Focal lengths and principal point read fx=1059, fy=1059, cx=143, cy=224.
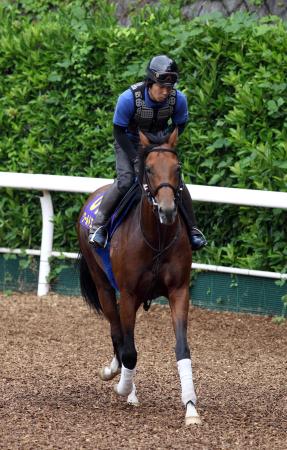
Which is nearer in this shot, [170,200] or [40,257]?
[170,200]

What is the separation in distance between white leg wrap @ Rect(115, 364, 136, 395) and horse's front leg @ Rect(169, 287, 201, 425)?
0.60 meters

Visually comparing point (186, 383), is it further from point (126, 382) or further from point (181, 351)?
point (126, 382)

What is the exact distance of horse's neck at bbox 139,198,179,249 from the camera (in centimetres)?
732

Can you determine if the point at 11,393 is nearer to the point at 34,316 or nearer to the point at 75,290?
the point at 34,316

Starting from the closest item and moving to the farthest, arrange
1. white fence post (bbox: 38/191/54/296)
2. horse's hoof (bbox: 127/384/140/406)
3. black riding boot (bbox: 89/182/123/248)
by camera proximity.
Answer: horse's hoof (bbox: 127/384/140/406) → black riding boot (bbox: 89/182/123/248) → white fence post (bbox: 38/191/54/296)

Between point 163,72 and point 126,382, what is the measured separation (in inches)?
87.2

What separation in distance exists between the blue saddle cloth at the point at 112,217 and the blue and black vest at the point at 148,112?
1.47ft

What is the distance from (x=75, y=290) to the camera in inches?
467

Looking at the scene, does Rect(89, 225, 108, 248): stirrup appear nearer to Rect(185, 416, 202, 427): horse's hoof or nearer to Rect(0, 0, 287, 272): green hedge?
Rect(185, 416, 202, 427): horse's hoof

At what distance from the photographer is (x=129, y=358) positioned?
7.48m

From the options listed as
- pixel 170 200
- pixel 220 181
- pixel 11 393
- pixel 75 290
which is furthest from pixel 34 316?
pixel 170 200

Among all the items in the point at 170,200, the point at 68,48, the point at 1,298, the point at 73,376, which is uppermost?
the point at 170,200

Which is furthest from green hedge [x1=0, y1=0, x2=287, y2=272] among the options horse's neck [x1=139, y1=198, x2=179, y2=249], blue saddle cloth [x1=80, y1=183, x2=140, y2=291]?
horse's neck [x1=139, y1=198, x2=179, y2=249]

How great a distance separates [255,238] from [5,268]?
10.7ft
